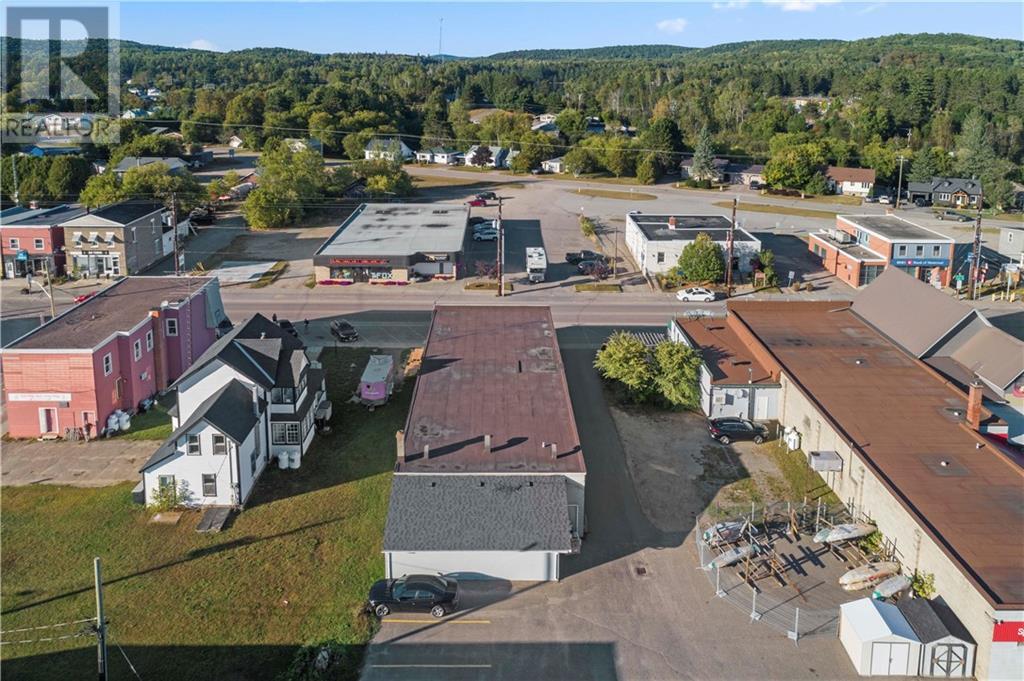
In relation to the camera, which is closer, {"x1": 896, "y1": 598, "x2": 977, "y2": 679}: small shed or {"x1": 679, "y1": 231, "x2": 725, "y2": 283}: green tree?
{"x1": 896, "y1": 598, "x2": 977, "y2": 679}: small shed

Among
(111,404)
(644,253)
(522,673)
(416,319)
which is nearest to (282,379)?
(111,404)

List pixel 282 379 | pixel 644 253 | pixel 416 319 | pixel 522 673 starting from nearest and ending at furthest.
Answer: pixel 522 673 < pixel 282 379 < pixel 416 319 < pixel 644 253

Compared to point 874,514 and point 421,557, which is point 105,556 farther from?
point 874,514

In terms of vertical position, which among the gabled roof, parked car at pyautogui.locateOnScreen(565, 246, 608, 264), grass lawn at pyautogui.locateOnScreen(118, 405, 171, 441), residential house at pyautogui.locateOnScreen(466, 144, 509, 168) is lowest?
grass lawn at pyautogui.locateOnScreen(118, 405, 171, 441)

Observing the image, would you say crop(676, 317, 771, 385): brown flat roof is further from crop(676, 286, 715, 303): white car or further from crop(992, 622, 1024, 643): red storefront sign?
crop(992, 622, 1024, 643): red storefront sign

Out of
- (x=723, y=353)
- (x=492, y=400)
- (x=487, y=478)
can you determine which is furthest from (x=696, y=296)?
(x=487, y=478)

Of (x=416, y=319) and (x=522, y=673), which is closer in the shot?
(x=522, y=673)

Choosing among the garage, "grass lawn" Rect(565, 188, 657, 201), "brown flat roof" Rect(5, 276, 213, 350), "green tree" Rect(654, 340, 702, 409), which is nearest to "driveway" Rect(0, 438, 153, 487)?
"brown flat roof" Rect(5, 276, 213, 350)
